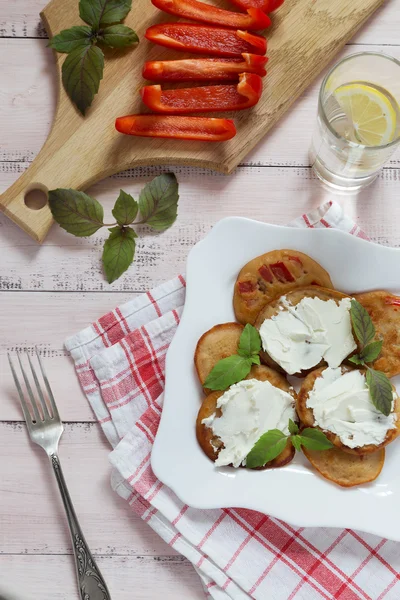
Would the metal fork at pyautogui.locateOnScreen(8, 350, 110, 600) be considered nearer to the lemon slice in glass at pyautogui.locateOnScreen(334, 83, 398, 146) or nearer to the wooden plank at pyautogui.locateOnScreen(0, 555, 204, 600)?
the wooden plank at pyautogui.locateOnScreen(0, 555, 204, 600)

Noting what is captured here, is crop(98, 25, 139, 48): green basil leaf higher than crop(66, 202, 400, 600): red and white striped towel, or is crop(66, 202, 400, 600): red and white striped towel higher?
crop(98, 25, 139, 48): green basil leaf

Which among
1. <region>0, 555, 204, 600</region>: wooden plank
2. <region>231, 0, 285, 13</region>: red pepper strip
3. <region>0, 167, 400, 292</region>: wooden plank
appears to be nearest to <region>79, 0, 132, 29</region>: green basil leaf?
<region>231, 0, 285, 13</region>: red pepper strip

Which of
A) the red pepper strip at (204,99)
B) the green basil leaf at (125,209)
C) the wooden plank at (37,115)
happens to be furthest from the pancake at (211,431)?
the red pepper strip at (204,99)

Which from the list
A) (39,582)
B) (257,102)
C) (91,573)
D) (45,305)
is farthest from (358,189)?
(39,582)

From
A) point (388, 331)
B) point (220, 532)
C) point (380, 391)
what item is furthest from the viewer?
point (220, 532)

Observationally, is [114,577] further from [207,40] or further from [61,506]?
[207,40]

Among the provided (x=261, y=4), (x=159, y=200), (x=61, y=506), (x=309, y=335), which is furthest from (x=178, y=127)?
(x=61, y=506)

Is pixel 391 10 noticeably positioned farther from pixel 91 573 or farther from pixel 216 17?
pixel 91 573

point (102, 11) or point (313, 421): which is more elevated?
point (102, 11)
